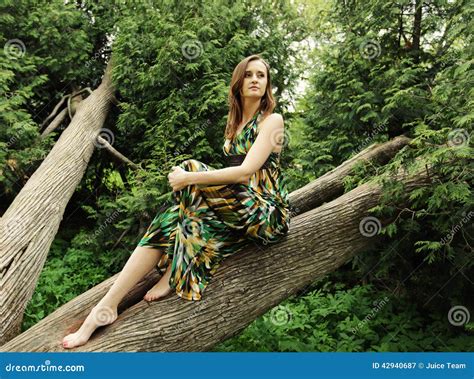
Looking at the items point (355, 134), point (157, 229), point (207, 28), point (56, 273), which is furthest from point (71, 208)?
point (157, 229)

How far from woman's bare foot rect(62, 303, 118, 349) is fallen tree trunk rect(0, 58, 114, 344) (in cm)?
114

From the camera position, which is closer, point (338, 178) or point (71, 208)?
point (338, 178)

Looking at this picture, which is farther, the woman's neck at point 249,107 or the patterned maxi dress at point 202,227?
the woman's neck at point 249,107

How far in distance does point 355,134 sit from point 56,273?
162 inches

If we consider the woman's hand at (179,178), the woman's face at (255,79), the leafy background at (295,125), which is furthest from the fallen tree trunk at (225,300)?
the woman's face at (255,79)

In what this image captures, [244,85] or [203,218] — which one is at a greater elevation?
[244,85]

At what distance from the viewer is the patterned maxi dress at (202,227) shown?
3.08 metres

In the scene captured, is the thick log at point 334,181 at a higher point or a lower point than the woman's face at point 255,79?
lower

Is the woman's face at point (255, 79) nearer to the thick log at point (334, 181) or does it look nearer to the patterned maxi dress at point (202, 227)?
the patterned maxi dress at point (202, 227)

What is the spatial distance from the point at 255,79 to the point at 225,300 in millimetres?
1517

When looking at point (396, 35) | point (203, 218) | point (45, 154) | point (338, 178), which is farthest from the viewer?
point (45, 154)

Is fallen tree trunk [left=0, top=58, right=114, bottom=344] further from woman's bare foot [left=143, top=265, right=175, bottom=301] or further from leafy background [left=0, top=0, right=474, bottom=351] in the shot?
woman's bare foot [left=143, top=265, right=175, bottom=301]

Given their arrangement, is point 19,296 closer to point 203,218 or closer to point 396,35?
point 203,218

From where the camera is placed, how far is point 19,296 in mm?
4141
